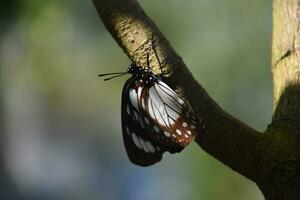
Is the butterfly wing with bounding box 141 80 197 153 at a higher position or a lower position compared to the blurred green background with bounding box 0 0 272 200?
higher

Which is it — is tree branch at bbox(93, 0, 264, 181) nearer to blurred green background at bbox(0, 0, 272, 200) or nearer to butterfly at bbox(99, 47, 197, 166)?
butterfly at bbox(99, 47, 197, 166)

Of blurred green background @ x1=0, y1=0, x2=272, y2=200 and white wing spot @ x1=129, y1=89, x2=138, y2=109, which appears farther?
blurred green background @ x1=0, y1=0, x2=272, y2=200

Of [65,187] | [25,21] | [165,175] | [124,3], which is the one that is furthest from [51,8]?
[65,187]

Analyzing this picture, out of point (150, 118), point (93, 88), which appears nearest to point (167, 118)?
point (150, 118)

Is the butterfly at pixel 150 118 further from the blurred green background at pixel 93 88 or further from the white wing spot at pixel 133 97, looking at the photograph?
the blurred green background at pixel 93 88

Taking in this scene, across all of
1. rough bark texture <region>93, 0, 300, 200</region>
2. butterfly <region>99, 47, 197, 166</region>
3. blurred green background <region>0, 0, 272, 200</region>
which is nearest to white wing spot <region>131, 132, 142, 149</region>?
butterfly <region>99, 47, 197, 166</region>

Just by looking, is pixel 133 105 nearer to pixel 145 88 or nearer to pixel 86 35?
pixel 145 88
